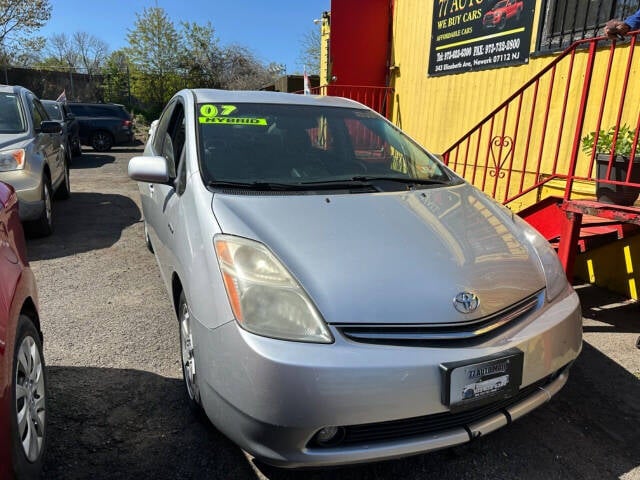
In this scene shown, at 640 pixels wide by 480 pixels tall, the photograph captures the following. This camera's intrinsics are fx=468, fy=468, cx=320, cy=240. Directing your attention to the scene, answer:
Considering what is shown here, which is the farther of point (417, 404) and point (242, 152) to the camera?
point (242, 152)

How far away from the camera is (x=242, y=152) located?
2.68 meters

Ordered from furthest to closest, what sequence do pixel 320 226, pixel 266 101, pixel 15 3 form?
1. pixel 15 3
2. pixel 266 101
3. pixel 320 226

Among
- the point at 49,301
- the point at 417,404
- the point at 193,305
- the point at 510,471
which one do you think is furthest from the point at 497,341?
the point at 49,301

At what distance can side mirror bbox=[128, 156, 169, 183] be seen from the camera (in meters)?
2.63

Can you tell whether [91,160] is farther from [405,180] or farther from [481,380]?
[481,380]

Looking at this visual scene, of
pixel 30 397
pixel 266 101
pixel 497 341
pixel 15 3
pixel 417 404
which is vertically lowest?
pixel 30 397

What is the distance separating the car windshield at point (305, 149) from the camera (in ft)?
8.41

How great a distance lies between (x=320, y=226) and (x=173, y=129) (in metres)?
1.83

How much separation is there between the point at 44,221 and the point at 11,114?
1.51 meters

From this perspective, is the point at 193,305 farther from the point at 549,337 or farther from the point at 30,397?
the point at 549,337

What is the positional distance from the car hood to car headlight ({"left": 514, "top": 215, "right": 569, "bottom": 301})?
0.16 ft

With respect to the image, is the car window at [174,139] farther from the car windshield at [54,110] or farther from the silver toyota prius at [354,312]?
the car windshield at [54,110]

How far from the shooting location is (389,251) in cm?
195

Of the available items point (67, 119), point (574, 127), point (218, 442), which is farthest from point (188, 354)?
point (67, 119)
